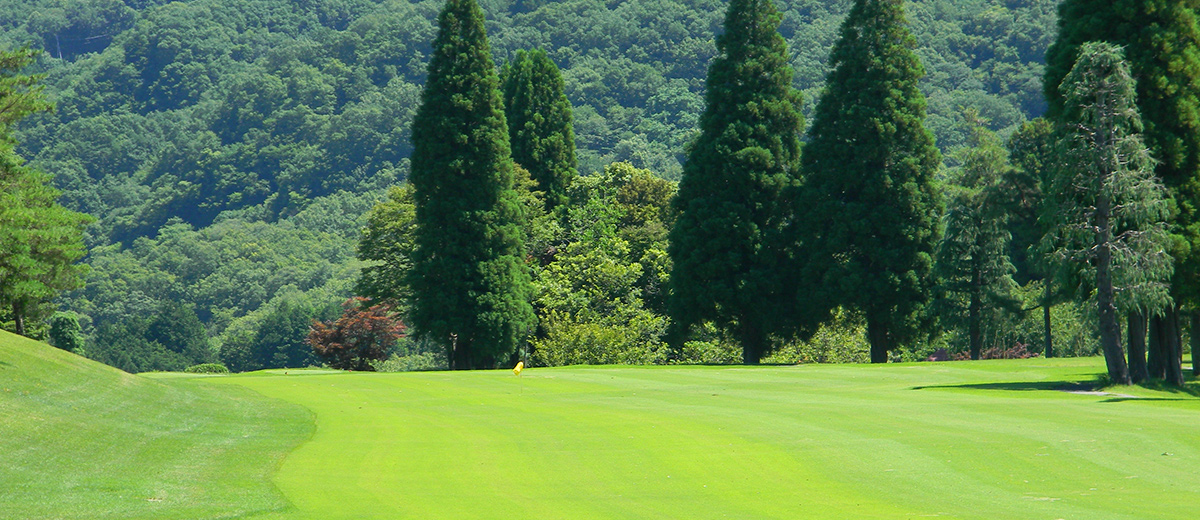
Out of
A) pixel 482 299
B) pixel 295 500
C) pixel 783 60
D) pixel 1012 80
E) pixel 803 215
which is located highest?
pixel 1012 80

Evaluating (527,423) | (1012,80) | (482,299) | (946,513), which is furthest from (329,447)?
(1012,80)

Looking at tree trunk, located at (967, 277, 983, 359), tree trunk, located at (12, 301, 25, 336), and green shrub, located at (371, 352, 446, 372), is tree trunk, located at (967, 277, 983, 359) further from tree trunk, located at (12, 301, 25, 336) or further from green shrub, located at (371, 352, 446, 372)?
green shrub, located at (371, 352, 446, 372)

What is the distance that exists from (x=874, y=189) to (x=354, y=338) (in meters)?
27.9

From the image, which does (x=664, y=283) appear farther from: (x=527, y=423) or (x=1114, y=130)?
(x=527, y=423)

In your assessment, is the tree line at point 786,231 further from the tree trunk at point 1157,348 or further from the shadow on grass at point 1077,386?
the shadow on grass at point 1077,386

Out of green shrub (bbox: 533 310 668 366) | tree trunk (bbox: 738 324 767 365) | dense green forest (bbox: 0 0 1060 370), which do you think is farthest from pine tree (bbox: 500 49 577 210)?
dense green forest (bbox: 0 0 1060 370)

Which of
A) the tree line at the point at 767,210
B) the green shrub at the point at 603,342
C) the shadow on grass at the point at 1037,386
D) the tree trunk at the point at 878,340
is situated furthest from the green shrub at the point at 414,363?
the shadow on grass at the point at 1037,386

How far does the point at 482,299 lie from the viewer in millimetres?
46312

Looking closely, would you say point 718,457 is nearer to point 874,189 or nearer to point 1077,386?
point 1077,386

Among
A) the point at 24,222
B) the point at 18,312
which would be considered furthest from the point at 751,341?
the point at 24,222

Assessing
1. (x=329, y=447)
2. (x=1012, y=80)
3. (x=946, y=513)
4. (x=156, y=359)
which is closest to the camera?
(x=946, y=513)

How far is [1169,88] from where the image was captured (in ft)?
102

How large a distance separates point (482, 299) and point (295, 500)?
3268 cm

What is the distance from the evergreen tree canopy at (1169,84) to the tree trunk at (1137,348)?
4.23 feet
